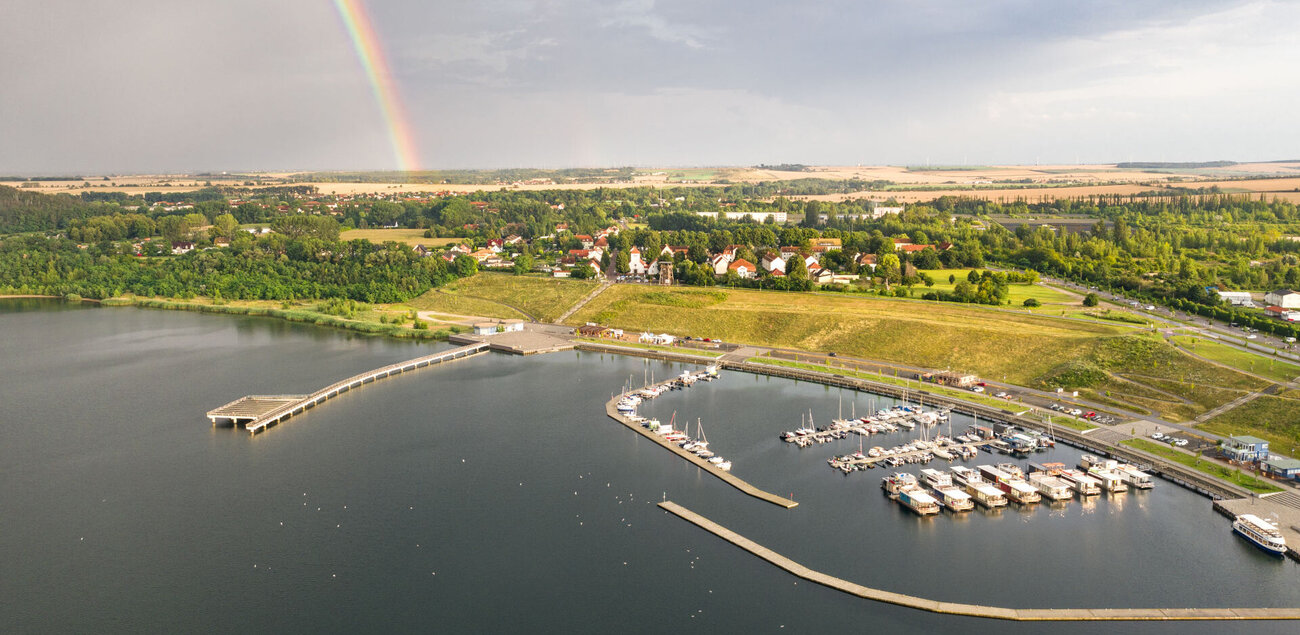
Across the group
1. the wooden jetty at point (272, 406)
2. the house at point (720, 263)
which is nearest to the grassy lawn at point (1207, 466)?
the wooden jetty at point (272, 406)

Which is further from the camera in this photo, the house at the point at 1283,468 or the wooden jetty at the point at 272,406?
the wooden jetty at the point at 272,406

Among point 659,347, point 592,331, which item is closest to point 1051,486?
point 659,347

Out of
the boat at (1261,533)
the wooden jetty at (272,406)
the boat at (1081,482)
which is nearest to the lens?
the boat at (1261,533)

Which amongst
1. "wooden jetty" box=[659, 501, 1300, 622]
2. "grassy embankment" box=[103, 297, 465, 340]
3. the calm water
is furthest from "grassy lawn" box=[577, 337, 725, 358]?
"wooden jetty" box=[659, 501, 1300, 622]

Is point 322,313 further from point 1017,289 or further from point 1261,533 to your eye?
point 1261,533

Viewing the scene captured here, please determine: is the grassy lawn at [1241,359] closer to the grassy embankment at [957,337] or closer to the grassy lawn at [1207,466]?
the grassy embankment at [957,337]

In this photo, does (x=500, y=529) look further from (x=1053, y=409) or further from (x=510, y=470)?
(x=1053, y=409)

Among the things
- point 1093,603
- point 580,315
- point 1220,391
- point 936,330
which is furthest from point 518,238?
point 1093,603
